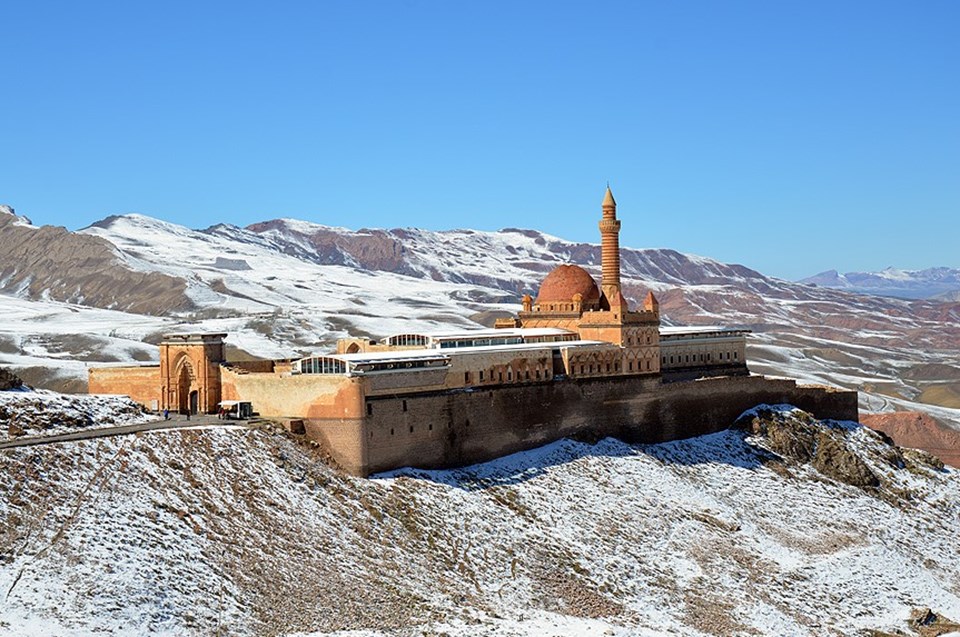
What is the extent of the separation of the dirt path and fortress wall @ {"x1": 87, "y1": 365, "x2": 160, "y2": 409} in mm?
5696

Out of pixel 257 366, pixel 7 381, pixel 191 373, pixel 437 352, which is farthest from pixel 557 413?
pixel 7 381

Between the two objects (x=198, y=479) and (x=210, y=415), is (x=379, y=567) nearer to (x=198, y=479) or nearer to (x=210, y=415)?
(x=198, y=479)

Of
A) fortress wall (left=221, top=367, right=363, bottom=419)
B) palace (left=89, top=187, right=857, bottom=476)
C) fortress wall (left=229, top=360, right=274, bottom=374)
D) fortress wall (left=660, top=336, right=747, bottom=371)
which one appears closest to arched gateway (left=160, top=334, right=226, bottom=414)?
palace (left=89, top=187, right=857, bottom=476)

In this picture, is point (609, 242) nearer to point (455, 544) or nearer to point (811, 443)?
point (811, 443)

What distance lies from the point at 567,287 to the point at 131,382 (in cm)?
2969

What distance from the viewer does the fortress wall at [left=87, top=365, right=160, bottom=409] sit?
66.1 m

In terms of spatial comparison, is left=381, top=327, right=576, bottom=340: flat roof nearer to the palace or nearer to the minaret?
the palace

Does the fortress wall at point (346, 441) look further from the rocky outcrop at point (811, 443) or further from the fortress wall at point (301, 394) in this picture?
the rocky outcrop at point (811, 443)

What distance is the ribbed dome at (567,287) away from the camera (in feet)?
271

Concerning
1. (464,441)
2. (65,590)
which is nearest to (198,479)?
(65,590)

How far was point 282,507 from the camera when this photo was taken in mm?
51062

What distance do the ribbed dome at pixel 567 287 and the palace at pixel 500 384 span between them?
0.31 feet

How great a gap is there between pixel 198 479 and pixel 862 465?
144 ft

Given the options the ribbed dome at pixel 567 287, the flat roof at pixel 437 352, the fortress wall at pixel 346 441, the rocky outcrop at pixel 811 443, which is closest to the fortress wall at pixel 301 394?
the fortress wall at pixel 346 441
